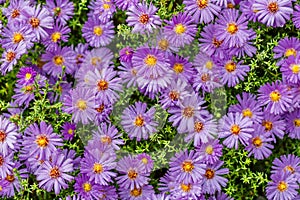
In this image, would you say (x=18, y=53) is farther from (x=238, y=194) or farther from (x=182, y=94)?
(x=238, y=194)

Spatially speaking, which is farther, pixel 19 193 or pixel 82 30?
pixel 82 30

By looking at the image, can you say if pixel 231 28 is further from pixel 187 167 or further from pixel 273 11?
pixel 187 167

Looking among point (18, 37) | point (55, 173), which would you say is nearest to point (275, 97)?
point (55, 173)

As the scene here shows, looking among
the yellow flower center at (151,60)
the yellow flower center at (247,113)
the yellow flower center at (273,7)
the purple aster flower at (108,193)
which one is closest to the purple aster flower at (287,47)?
the yellow flower center at (273,7)

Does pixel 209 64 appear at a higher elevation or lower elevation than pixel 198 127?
A: higher

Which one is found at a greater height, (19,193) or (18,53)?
(18,53)

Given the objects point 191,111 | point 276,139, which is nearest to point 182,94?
point 191,111
